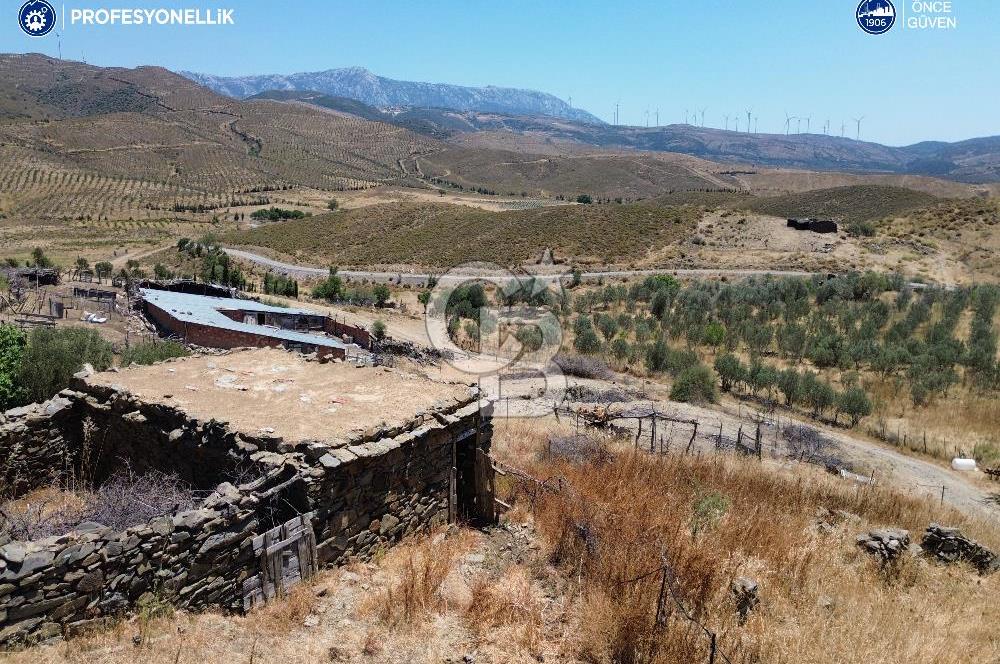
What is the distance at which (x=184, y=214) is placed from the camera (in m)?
93.1

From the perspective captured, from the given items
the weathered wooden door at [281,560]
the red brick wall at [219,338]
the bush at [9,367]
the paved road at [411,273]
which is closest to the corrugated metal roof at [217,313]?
the red brick wall at [219,338]

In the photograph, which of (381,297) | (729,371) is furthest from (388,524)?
(381,297)

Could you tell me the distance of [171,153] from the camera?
125m

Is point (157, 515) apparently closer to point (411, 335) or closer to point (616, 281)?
point (411, 335)

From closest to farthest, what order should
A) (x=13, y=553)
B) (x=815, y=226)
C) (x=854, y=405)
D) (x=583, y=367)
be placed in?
(x=13, y=553)
(x=854, y=405)
(x=583, y=367)
(x=815, y=226)

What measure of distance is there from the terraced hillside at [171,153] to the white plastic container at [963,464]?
96536 mm

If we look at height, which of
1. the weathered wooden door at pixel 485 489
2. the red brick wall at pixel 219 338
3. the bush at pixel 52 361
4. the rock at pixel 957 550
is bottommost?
the rock at pixel 957 550

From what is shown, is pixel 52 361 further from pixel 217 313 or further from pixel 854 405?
pixel 854 405

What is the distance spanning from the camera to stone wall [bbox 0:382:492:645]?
17.9 feet

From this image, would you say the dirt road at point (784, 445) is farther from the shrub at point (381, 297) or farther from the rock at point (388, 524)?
the shrub at point (381, 297)

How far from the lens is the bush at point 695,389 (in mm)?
20881

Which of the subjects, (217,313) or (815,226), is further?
(815,226)

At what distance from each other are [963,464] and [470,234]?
58.7 metres

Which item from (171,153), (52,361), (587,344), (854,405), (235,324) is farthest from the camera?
(171,153)
